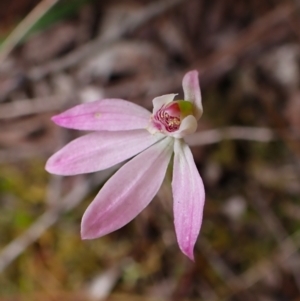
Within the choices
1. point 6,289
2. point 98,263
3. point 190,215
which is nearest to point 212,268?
point 98,263

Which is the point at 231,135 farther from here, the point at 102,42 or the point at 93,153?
the point at 93,153

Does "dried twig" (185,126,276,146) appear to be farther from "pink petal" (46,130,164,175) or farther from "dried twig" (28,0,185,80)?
"pink petal" (46,130,164,175)

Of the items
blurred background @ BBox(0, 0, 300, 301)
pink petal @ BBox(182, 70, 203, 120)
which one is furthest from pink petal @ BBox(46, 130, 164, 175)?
blurred background @ BBox(0, 0, 300, 301)

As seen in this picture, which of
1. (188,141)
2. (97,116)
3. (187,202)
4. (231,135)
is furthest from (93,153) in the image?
(231,135)

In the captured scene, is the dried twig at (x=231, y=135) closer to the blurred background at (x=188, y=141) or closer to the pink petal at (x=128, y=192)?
the blurred background at (x=188, y=141)

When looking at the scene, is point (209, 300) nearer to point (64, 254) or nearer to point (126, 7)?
point (64, 254)

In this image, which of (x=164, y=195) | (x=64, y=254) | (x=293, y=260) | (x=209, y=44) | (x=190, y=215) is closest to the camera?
(x=190, y=215)
